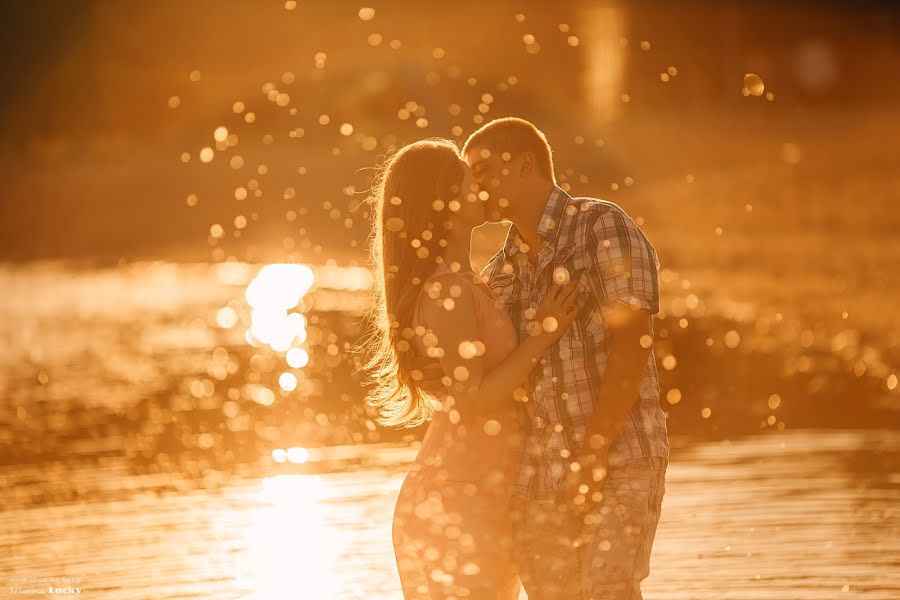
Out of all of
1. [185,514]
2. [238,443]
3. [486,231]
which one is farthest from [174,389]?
[486,231]

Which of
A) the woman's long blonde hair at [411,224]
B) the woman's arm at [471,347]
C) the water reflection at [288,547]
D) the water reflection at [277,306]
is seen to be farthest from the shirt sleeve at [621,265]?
the water reflection at [277,306]

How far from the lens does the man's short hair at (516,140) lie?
5.65 m

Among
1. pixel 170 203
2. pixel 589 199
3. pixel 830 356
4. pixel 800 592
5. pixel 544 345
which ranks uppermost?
pixel 589 199

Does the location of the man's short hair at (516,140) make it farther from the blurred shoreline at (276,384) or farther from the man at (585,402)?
the blurred shoreline at (276,384)

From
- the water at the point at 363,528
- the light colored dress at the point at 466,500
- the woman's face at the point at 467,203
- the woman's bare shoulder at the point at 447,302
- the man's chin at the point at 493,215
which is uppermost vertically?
the woman's face at the point at 467,203

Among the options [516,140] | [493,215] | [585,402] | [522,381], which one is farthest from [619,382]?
[516,140]

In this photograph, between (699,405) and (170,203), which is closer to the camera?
(699,405)

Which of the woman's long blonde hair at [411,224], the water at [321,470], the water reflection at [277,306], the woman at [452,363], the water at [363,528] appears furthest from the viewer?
the water reflection at [277,306]

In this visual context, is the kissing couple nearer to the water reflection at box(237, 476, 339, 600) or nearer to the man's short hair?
the man's short hair

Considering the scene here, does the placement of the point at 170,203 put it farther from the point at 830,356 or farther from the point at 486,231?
the point at 830,356

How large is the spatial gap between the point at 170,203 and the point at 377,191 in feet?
428

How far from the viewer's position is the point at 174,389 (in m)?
19.5

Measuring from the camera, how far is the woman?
539 cm

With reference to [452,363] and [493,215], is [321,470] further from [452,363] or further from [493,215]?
[452,363]
